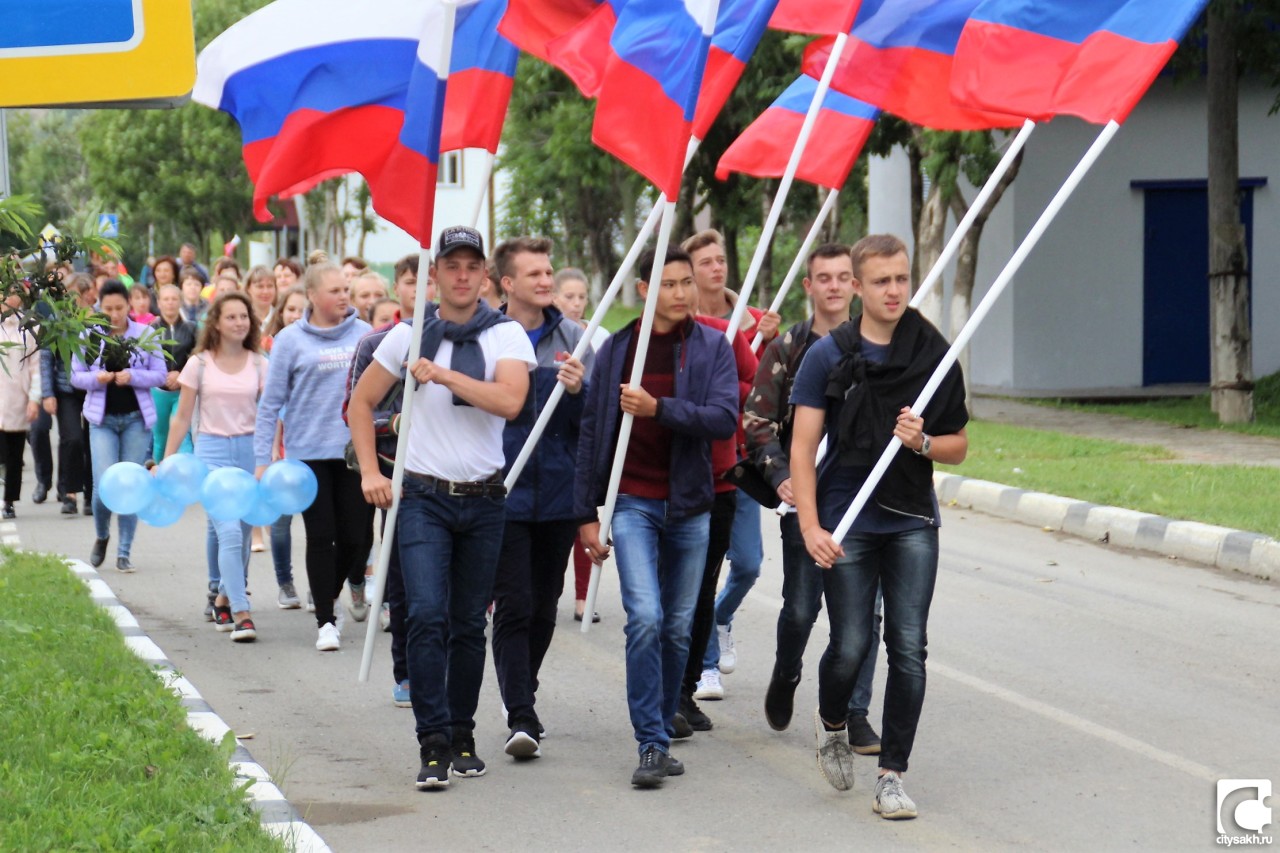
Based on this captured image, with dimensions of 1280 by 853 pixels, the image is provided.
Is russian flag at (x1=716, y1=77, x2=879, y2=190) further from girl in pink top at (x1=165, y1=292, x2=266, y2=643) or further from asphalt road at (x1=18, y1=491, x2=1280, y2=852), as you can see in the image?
girl in pink top at (x1=165, y1=292, x2=266, y2=643)

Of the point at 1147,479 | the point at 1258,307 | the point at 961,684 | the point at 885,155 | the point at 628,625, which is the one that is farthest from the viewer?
the point at 1258,307

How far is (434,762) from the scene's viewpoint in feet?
21.0

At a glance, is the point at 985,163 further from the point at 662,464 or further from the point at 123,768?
the point at 123,768

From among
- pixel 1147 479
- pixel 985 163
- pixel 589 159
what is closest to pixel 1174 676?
pixel 1147 479

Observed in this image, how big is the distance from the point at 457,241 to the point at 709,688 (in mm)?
2433

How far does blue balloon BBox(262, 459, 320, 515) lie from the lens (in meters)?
8.98

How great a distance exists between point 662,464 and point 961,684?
2.21 m

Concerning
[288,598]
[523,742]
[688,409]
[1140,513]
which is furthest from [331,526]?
[1140,513]

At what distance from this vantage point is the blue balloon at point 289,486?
8984mm

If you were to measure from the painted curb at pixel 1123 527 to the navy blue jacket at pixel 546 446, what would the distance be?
Answer: 5.49 metres

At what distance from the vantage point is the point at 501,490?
6605mm

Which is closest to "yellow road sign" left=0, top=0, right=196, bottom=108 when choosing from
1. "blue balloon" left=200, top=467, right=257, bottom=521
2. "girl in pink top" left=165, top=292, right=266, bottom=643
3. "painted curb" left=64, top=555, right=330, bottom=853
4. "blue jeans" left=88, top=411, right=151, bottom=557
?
"painted curb" left=64, top=555, right=330, bottom=853

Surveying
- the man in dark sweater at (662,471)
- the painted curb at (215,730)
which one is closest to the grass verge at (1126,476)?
the man in dark sweater at (662,471)

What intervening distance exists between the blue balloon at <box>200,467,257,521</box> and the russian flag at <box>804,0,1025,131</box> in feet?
11.6
